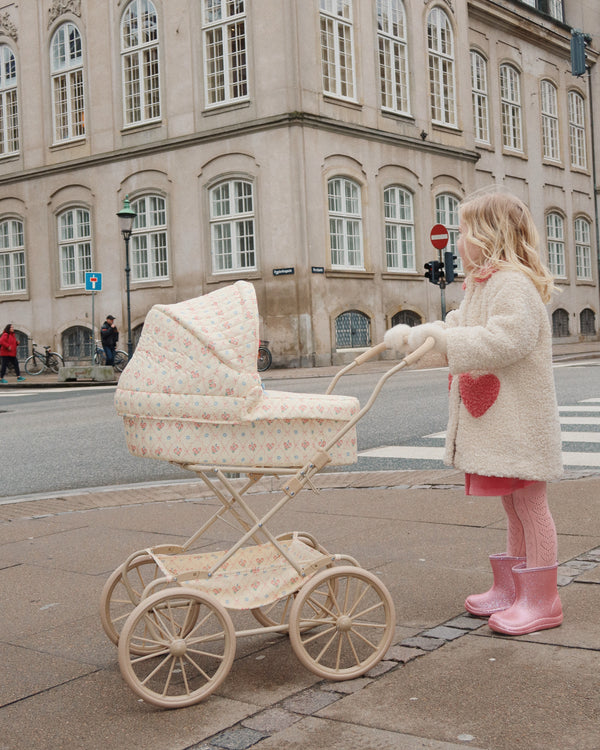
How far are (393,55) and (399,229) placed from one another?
5.30 meters

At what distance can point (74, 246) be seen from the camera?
104 ft

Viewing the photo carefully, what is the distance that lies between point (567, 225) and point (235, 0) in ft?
58.7

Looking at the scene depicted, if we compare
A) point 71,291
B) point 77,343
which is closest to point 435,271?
point 71,291

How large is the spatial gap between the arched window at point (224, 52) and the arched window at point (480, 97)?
10.4m

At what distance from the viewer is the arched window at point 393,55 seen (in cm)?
2950

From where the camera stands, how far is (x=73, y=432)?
12414 millimetres

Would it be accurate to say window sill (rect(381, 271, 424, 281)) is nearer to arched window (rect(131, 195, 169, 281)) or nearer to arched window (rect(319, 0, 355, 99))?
arched window (rect(319, 0, 355, 99))

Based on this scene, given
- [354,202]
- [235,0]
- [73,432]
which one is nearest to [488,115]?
[354,202]

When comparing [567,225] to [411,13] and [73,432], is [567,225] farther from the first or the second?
[73,432]

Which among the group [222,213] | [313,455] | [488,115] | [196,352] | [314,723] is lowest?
[314,723]

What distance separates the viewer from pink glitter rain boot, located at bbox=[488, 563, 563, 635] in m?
3.64

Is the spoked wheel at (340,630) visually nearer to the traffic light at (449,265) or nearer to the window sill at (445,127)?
the traffic light at (449,265)

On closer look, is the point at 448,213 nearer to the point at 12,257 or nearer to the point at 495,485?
the point at 12,257

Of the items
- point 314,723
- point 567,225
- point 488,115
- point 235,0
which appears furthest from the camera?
point 567,225
